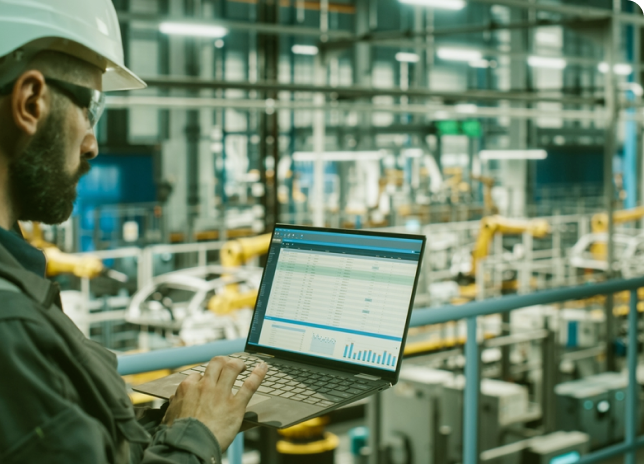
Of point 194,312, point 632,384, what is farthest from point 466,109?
point 632,384

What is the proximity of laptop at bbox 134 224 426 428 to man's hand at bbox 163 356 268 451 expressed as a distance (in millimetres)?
134

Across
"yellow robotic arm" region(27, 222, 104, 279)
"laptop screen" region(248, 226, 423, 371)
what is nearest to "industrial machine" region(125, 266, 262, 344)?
"yellow robotic arm" region(27, 222, 104, 279)

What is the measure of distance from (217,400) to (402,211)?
1431 centimetres

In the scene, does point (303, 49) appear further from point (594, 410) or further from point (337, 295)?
point (337, 295)

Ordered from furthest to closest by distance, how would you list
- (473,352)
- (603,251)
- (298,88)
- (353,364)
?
1. (603,251)
2. (298,88)
3. (473,352)
4. (353,364)

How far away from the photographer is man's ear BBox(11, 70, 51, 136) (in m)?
0.98

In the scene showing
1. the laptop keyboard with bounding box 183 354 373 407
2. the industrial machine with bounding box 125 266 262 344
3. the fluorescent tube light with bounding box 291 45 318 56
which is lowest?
the industrial machine with bounding box 125 266 262 344

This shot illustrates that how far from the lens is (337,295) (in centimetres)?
151

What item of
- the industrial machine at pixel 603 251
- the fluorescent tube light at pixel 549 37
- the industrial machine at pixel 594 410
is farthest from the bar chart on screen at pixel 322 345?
the fluorescent tube light at pixel 549 37

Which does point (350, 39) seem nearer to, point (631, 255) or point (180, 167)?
point (631, 255)

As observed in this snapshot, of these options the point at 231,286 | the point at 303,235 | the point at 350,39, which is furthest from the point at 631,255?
the point at 303,235

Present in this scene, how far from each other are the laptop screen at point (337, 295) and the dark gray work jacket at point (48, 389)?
55 centimetres

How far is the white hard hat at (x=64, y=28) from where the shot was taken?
1025 mm

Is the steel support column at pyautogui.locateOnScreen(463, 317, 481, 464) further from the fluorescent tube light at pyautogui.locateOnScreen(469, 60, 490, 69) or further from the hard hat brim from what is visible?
the fluorescent tube light at pyautogui.locateOnScreen(469, 60, 490, 69)
